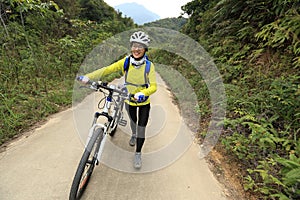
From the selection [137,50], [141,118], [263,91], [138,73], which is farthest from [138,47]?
[263,91]

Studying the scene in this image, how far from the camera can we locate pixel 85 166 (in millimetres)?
2459

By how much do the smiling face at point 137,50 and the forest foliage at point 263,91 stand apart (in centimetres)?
206

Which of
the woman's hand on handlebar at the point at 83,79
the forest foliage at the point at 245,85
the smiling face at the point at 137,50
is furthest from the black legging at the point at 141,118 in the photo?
the forest foliage at the point at 245,85

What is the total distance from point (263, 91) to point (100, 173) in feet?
11.8

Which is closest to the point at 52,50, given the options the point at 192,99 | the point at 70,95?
the point at 70,95

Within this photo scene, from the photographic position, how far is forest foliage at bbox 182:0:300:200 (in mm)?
2883

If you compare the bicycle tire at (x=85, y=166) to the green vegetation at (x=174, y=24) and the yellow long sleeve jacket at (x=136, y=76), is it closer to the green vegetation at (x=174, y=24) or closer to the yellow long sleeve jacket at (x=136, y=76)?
the yellow long sleeve jacket at (x=136, y=76)

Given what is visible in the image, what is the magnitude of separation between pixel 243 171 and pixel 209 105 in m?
2.45

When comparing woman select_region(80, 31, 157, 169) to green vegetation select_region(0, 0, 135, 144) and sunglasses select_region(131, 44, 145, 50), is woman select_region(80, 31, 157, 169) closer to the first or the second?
sunglasses select_region(131, 44, 145, 50)

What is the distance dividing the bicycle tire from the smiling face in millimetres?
1174

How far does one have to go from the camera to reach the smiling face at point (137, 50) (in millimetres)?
2898

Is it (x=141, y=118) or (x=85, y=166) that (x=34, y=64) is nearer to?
(x=141, y=118)

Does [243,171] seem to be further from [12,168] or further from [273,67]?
[12,168]

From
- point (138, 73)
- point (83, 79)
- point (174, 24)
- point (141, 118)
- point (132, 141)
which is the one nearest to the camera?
point (83, 79)
